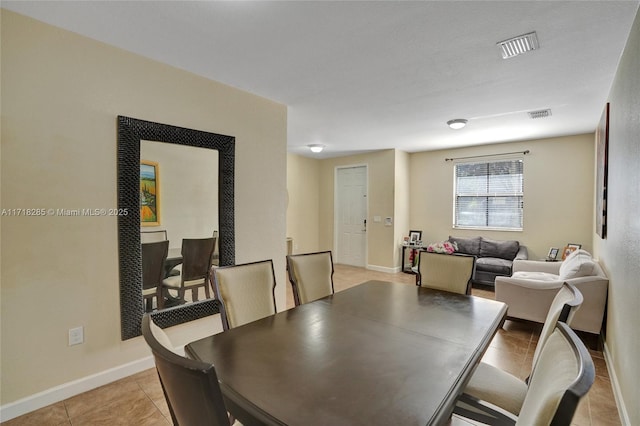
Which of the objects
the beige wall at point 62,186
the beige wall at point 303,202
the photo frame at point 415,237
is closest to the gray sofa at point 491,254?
the photo frame at point 415,237

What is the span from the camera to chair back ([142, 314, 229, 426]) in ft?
2.28

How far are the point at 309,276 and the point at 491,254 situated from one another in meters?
4.16

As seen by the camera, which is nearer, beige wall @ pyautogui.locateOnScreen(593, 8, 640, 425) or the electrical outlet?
beige wall @ pyautogui.locateOnScreen(593, 8, 640, 425)

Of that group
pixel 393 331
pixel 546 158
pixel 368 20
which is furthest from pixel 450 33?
pixel 546 158

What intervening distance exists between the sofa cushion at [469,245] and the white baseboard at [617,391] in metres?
2.71

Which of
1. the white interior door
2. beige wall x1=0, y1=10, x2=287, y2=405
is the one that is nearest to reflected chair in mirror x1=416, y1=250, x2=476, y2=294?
beige wall x1=0, y1=10, x2=287, y2=405

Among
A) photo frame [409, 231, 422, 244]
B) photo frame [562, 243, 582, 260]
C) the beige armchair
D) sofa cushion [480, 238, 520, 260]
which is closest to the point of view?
the beige armchair

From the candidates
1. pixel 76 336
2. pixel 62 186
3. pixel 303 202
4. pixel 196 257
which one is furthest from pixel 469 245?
pixel 62 186

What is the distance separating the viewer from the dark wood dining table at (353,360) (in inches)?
37.6

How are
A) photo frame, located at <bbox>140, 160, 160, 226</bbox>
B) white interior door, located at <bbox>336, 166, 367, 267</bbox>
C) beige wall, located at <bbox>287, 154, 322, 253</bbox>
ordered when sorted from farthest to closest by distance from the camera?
1. white interior door, located at <bbox>336, 166, 367, 267</bbox>
2. beige wall, located at <bbox>287, 154, 322, 253</bbox>
3. photo frame, located at <bbox>140, 160, 160, 226</bbox>

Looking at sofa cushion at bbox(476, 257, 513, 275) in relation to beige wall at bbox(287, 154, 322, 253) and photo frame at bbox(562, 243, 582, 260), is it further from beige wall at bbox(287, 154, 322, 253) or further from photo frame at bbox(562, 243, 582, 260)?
beige wall at bbox(287, 154, 322, 253)

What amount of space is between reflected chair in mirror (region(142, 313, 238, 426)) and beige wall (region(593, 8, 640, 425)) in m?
2.08

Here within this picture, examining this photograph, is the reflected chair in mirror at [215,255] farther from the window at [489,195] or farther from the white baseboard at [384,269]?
the window at [489,195]

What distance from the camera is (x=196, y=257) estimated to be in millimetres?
2891
